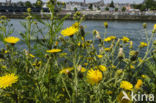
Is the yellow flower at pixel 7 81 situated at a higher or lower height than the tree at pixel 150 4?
lower

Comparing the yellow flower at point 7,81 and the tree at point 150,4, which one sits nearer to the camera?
the yellow flower at point 7,81

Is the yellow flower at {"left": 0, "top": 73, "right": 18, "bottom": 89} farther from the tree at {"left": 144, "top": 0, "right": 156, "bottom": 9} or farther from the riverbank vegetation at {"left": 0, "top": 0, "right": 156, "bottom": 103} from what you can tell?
the tree at {"left": 144, "top": 0, "right": 156, "bottom": 9}

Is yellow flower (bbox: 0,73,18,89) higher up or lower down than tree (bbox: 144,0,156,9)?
lower down

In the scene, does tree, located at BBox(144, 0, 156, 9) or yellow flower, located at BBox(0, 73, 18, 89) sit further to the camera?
tree, located at BBox(144, 0, 156, 9)

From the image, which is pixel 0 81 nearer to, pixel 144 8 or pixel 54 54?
pixel 54 54

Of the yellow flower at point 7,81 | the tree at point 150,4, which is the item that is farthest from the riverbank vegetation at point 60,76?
the tree at point 150,4

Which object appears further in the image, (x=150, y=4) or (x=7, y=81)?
(x=150, y=4)

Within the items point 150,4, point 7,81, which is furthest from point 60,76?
point 150,4

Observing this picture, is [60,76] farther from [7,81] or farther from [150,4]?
[150,4]

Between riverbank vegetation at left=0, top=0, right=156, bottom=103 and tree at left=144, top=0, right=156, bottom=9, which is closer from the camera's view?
riverbank vegetation at left=0, top=0, right=156, bottom=103

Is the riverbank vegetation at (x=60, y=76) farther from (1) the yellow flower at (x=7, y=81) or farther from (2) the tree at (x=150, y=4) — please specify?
(2) the tree at (x=150, y=4)

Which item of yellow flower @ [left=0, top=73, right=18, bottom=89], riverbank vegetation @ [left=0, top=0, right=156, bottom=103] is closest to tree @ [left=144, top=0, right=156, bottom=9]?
riverbank vegetation @ [left=0, top=0, right=156, bottom=103]

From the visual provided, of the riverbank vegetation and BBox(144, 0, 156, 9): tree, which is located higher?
BBox(144, 0, 156, 9): tree

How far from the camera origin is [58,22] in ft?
2.50
